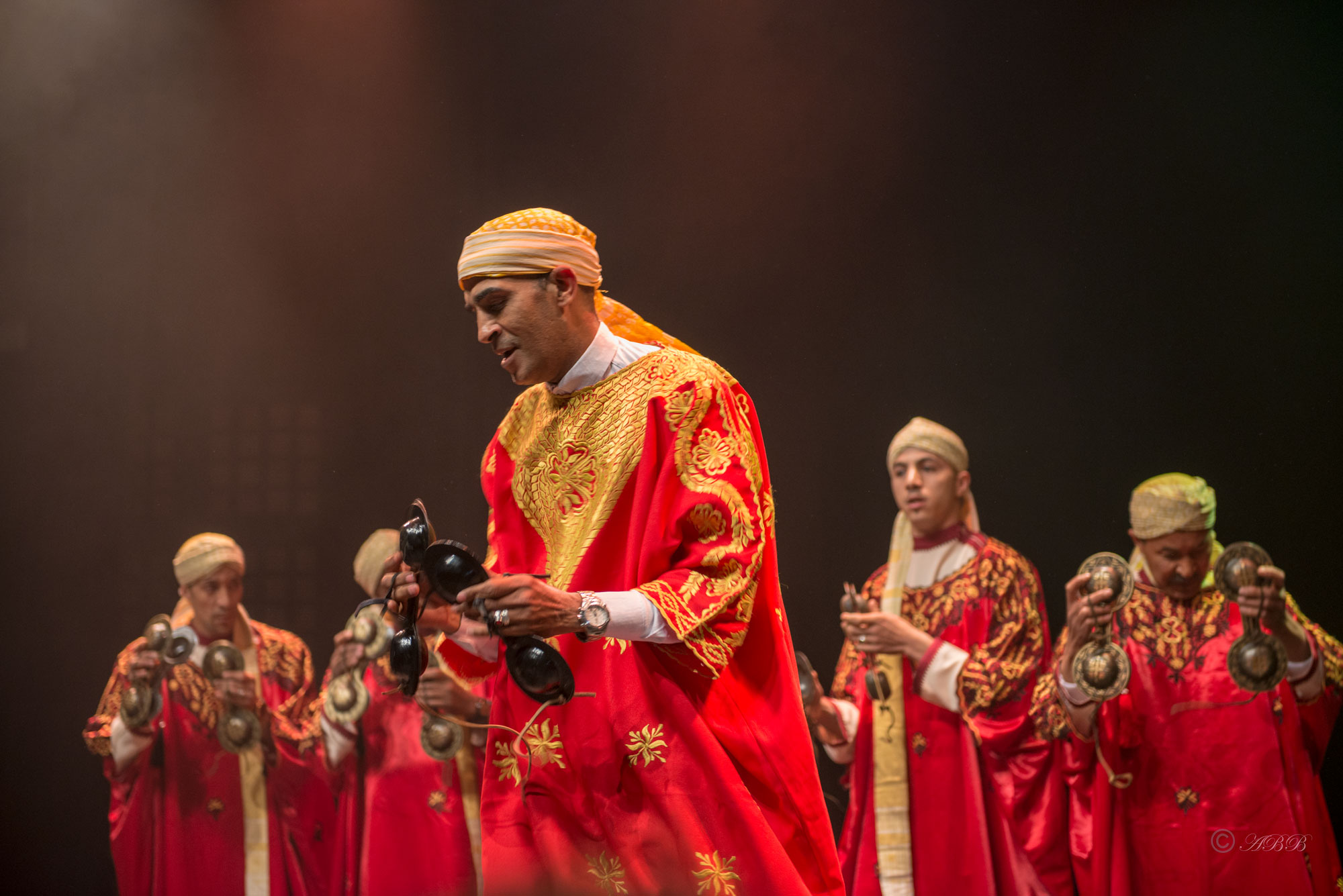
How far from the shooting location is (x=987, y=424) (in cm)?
441

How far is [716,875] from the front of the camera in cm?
194

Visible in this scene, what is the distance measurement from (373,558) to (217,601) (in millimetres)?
693

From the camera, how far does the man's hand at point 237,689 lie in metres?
4.65

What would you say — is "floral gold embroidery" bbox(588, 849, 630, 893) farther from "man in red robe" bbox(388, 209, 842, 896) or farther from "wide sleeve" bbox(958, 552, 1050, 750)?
"wide sleeve" bbox(958, 552, 1050, 750)

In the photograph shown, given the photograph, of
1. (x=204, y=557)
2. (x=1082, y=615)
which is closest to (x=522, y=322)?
(x=1082, y=615)

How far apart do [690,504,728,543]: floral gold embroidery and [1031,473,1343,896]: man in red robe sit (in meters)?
2.10

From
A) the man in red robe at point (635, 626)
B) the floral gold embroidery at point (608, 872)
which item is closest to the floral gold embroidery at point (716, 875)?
the man in red robe at point (635, 626)

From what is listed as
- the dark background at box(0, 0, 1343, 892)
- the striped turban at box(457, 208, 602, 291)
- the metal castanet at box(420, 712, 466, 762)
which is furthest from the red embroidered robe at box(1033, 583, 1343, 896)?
the striped turban at box(457, 208, 602, 291)

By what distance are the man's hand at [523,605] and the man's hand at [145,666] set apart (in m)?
3.46

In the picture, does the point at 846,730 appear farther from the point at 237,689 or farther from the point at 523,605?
the point at 523,605

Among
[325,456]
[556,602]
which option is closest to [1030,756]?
[556,602]

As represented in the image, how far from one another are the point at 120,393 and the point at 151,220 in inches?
31.7

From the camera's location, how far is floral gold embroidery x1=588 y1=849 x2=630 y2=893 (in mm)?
1979

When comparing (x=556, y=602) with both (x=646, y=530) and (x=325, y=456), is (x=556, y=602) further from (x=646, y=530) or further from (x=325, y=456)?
(x=325, y=456)
